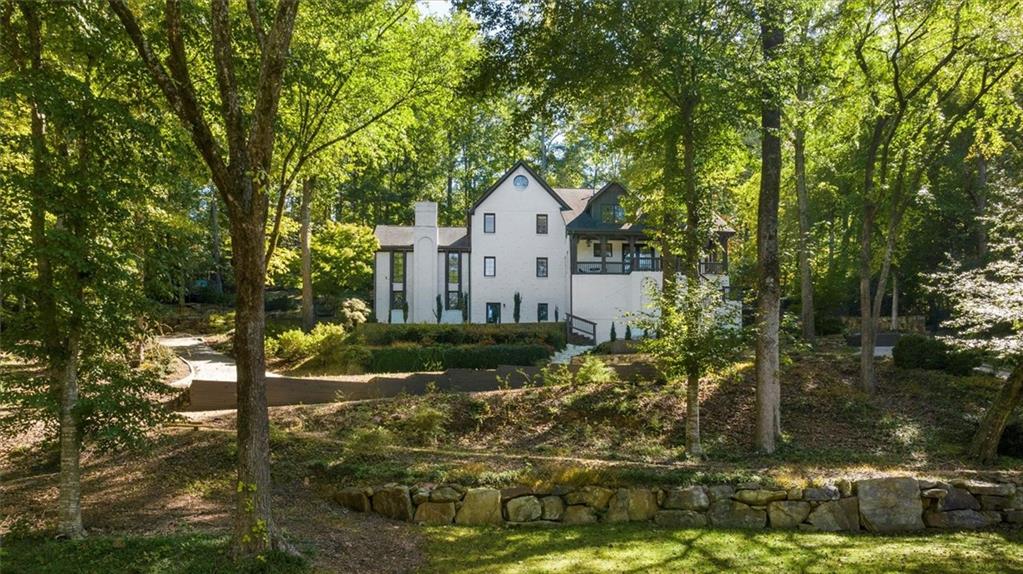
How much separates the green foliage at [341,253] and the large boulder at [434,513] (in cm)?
2389

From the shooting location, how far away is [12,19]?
704cm

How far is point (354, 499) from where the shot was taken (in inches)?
326

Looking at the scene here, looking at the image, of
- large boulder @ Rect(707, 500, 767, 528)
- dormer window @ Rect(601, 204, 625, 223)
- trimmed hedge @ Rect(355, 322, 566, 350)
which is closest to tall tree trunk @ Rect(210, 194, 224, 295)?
trimmed hedge @ Rect(355, 322, 566, 350)

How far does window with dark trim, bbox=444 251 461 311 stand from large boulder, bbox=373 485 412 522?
24132 millimetres

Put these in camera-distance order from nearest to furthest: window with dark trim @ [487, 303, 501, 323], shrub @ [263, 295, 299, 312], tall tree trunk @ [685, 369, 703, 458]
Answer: tall tree trunk @ [685, 369, 703, 458] → window with dark trim @ [487, 303, 501, 323] → shrub @ [263, 295, 299, 312]

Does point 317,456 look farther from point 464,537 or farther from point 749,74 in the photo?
point 749,74

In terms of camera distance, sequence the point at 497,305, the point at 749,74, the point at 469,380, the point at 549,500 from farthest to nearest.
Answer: the point at 497,305 → the point at 469,380 → the point at 749,74 → the point at 549,500

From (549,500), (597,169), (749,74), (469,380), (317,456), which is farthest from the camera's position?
(597,169)

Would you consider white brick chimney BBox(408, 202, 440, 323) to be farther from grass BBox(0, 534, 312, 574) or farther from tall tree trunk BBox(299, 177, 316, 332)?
grass BBox(0, 534, 312, 574)

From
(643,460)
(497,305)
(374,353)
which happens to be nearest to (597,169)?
(497,305)

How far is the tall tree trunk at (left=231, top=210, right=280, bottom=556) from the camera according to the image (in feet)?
18.7

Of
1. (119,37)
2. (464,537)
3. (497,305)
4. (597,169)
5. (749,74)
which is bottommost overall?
(464,537)

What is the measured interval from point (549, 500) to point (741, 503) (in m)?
2.35

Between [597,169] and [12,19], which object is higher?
[597,169]
